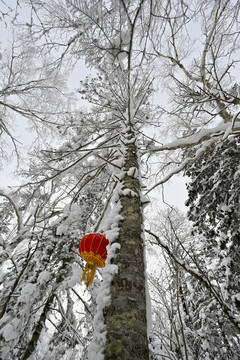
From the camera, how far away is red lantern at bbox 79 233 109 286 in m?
1.50

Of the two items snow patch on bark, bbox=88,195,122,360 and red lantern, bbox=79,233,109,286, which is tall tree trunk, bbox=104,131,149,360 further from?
red lantern, bbox=79,233,109,286

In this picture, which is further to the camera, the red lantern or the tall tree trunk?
the red lantern

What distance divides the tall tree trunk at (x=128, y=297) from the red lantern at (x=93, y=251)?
0.13 m

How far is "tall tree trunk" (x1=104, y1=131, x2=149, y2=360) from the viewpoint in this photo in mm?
980

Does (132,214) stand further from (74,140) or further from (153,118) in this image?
(153,118)

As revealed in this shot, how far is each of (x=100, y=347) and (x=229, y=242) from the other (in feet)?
10.6

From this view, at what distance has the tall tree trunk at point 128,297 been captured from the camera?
3.22 ft

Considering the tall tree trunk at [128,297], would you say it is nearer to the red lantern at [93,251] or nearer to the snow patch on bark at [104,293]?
the snow patch on bark at [104,293]

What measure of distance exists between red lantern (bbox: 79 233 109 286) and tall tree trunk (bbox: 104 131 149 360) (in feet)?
0.44

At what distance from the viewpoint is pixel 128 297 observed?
48.1 inches

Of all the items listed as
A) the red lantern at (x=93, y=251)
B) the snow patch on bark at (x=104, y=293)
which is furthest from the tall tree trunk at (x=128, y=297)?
the red lantern at (x=93, y=251)

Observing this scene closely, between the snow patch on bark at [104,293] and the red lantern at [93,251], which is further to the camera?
the red lantern at [93,251]

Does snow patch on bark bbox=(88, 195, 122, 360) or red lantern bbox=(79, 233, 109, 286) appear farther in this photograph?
red lantern bbox=(79, 233, 109, 286)

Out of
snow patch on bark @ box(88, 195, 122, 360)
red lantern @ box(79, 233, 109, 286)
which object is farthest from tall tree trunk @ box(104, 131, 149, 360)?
red lantern @ box(79, 233, 109, 286)
